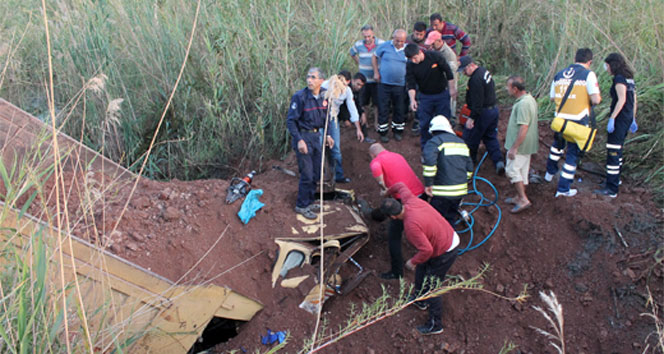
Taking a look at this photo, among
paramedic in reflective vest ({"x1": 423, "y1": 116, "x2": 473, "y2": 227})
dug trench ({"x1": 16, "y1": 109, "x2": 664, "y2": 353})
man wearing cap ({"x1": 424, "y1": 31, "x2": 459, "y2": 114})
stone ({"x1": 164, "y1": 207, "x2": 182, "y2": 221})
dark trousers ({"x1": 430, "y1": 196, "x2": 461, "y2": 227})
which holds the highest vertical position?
man wearing cap ({"x1": 424, "y1": 31, "x2": 459, "y2": 114})

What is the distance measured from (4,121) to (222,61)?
3.23 m

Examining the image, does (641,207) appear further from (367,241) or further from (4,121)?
(4,121)

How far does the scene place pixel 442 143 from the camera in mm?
4938

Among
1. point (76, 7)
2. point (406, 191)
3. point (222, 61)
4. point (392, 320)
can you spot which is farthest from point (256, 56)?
point (392, 320)

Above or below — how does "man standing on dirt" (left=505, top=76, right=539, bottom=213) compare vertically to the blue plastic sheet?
above

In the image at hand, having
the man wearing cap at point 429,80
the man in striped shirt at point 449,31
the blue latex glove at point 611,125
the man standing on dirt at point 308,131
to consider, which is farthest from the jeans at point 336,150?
the blue latex glove at point 611,125

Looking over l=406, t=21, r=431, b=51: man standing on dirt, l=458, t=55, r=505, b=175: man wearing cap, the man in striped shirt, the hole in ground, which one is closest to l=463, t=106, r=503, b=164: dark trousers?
l=458, t=55, r=505, b=175: man wearing cap

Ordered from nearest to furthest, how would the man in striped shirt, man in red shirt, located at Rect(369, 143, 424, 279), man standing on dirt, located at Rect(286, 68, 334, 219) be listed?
1. man in red shirt, located at Rect(369, 143, 424, 279)
2. man standing on dirt, located at Rect(286, 68, 334, 219)
3. the man in striped shirt

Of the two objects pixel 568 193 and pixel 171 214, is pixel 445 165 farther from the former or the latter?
pixel 171 214

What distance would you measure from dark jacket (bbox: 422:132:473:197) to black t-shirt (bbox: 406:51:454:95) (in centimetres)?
140

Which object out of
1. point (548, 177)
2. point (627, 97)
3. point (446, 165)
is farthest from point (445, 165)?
point (627, 97)

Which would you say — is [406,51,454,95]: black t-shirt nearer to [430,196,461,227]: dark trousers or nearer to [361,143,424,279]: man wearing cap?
[361,143,424,279]: man wearing cap

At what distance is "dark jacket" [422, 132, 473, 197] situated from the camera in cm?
490

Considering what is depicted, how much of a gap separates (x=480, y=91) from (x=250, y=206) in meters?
3.14
